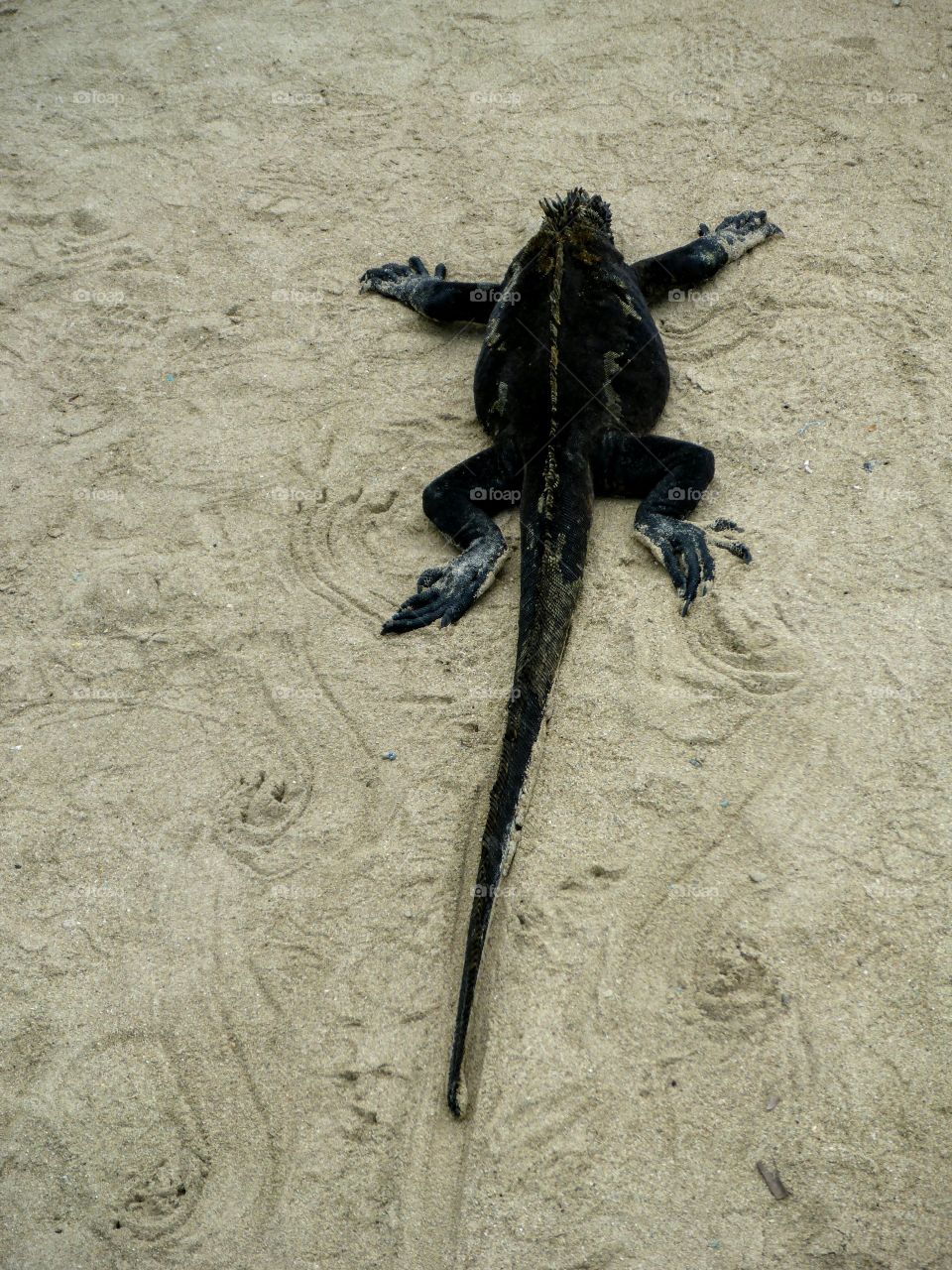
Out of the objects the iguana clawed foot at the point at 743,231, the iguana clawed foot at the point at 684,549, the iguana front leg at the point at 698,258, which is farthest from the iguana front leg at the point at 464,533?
the iguana clawed foot at the point at 743,231

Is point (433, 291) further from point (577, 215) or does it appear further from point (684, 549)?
point (684, 549)

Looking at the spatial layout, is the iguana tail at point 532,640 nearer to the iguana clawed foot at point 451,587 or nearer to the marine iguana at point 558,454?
the marine iguana at point 558,454

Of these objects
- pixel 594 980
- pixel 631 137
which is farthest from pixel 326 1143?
pixel 631 137

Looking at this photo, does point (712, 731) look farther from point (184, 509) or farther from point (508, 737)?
point (184, 509)

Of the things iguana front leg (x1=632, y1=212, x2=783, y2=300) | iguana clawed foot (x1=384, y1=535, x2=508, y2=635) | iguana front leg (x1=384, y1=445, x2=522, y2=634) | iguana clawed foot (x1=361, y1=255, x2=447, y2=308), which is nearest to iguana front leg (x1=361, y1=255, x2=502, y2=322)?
iguana clawed foot (x1=361, y1=255, x2=447, y2=308)

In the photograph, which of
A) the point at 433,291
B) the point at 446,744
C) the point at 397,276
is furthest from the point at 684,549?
the point at 397,276

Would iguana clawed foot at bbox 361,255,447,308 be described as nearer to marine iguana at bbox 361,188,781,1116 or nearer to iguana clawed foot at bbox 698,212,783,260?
marine iguana at bbox 361,188,781,1116
